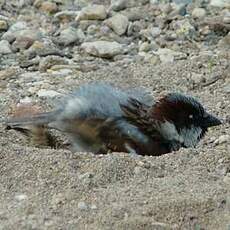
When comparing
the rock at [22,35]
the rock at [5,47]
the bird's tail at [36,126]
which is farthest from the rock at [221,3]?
the bird's tail at [36,126]

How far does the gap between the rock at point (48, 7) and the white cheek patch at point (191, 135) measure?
2509 millimetres

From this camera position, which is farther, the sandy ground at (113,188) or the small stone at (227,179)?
the small stone at (227,179)

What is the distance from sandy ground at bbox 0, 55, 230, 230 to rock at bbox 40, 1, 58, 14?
2443mm

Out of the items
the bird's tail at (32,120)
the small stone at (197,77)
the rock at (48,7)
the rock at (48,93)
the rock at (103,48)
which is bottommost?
the rock at (48,7)

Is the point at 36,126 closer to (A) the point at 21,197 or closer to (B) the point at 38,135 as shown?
(B) the point at 38,135

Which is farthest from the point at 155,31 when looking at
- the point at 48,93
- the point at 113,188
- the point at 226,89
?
the point at 113,188

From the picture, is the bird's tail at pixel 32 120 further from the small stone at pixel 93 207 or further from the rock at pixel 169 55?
the rock at pixel 169 55

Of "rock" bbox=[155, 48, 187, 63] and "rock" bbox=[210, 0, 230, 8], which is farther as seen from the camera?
"rock" bbox=[210, 0, 230, 8]

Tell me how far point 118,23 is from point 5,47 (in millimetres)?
872

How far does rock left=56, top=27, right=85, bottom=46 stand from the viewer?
6172 mm

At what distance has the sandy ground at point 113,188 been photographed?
3340mm

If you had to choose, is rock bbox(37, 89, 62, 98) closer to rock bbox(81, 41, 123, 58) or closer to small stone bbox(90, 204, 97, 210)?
rock bbox(81, 41, 123, 58)

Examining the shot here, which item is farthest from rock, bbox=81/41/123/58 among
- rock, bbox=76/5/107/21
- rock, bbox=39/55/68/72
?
rock, bbox=76/5/107/21

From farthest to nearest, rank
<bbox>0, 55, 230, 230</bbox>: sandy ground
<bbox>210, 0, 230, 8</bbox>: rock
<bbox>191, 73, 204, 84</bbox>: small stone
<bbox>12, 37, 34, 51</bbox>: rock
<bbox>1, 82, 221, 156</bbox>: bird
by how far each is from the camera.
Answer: <bbox>210, 0, 230, 8</bbox>: rock
<bbox>12, 37, 34, 51</bbox>: rock
<bbox>191, 73, 204, 84</bbox>: small stone
<bbox>1, 82, 221, 156</bbox>: bird
<bbox>0, 55, 230, 230</bbox>: sandy ground
